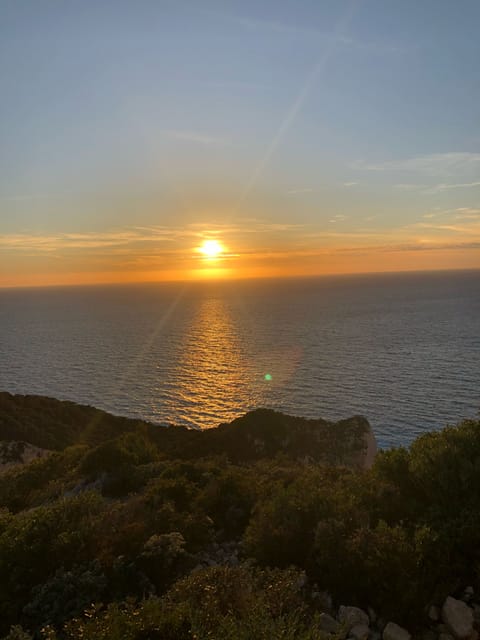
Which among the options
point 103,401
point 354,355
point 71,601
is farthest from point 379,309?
point 71,601

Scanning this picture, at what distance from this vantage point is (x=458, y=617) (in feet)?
23.9

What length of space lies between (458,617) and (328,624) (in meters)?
2.36

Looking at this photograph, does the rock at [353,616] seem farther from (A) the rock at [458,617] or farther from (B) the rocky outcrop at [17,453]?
(B) the rocky outcrop at [17,453]

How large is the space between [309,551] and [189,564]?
3.22 metres

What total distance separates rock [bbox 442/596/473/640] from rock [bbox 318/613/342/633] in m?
1.99

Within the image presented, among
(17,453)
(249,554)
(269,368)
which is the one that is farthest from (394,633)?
(269,368)

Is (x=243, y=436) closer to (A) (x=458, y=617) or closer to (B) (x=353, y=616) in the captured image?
(B) (x=353, y=616)

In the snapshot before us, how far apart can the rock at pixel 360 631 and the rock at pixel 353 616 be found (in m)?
0.08

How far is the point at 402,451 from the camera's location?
13875mm

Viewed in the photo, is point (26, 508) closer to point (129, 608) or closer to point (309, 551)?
point (129, 608)

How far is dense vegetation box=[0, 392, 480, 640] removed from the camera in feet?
24.0

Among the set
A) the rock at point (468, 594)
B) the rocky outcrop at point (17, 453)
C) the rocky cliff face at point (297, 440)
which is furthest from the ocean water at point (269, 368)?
the rock at point (468, 594)

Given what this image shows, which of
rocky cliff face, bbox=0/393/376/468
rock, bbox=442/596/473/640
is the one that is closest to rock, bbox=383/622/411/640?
rock, bbox=442/596/473/640

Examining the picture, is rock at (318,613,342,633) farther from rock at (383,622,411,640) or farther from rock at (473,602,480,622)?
rock at (473,602,480,622)
